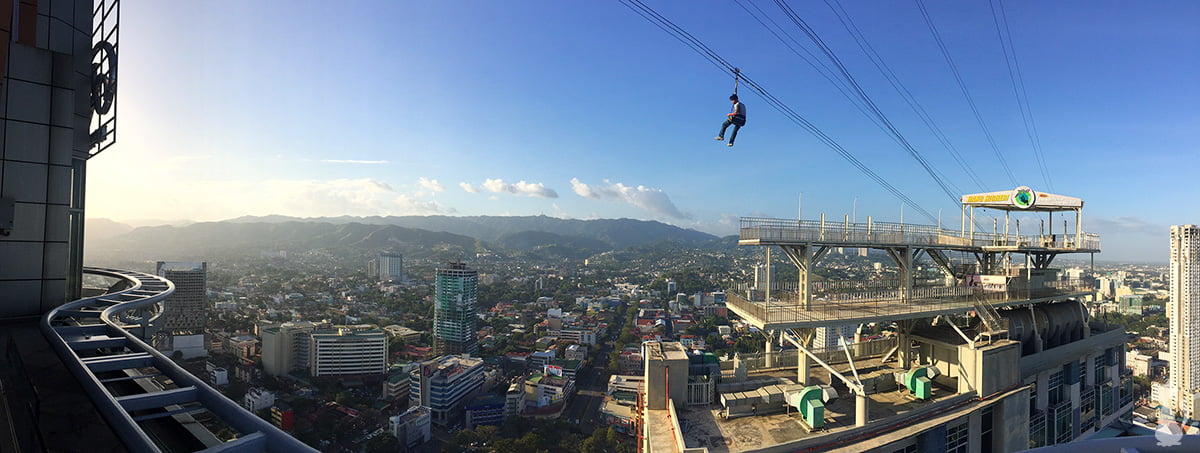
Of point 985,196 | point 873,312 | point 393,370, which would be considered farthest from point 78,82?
point 393,370

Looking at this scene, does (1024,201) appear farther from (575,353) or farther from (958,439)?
(575,353)

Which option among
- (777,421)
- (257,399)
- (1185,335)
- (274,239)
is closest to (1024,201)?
(777,421)

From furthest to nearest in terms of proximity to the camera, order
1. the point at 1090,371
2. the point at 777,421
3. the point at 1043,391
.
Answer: the point at 1090,371, the point at 1043,391, the point at 777,421

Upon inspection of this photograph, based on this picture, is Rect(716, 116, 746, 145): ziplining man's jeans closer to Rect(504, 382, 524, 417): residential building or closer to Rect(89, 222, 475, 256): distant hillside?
Rect(504, 382, 524, 417): residential building

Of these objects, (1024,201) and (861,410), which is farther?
(1024,201)

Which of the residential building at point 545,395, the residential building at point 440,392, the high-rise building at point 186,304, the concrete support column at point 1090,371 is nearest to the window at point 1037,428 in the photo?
the concrete support column at point 1090,371

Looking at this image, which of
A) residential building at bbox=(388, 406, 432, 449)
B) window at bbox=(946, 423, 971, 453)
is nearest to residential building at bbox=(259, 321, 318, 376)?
residential building at bbox=(388, 406, 432, 449)

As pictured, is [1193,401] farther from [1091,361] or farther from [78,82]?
[78,82]
